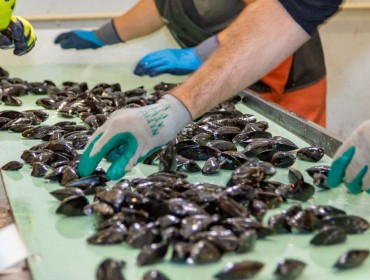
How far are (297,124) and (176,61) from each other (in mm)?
847

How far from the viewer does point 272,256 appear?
50.9 inches

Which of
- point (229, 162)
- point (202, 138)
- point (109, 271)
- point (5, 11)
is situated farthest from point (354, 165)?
point (5, 11)

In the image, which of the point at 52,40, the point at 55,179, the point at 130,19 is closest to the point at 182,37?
the point at 130,19

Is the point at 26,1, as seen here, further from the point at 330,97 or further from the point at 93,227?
the point at 93,227

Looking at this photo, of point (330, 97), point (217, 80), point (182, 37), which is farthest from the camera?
point (330, 97)

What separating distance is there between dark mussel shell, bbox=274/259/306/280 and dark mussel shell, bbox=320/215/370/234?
0.71ft

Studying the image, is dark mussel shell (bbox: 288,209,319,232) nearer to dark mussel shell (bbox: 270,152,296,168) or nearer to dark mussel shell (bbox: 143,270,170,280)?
dark mussel shell (bbox: 143,270,170,280)

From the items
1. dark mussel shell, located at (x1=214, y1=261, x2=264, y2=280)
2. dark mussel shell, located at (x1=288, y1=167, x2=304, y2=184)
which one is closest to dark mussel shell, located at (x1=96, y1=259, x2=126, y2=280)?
dark mussel shell, located at (x1=214, y1=261, x2=264, y2=280)

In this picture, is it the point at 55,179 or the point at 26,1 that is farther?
the point at 26,1

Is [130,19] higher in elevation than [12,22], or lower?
lower

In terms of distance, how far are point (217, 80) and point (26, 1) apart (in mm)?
2254

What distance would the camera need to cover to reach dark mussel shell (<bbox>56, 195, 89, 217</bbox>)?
146 cm

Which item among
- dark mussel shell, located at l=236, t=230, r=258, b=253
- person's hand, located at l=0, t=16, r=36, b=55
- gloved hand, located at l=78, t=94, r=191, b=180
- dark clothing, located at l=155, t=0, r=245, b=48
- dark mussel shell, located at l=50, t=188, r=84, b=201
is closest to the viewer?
dark mussel shell, located at l=236, t=230, r=258, b=253

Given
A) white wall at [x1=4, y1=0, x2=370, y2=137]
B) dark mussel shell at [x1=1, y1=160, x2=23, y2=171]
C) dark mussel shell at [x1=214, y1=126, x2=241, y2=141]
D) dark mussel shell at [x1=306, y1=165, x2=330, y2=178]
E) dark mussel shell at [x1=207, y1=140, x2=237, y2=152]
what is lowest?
white wall at [x1=4, y1=0, x2=370, y2=137]
